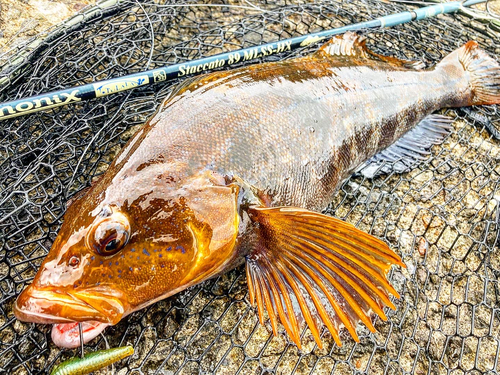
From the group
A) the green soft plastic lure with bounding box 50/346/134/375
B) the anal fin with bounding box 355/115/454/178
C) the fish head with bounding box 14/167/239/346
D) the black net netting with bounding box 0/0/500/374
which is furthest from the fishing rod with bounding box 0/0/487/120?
the green soft plastic lure with bounding box 50/346/134/375

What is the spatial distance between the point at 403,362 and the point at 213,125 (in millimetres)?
1781

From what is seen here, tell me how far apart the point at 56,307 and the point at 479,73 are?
3.62m

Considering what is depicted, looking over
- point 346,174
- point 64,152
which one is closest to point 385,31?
point 346,174

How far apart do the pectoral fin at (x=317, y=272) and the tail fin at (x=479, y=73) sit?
7.37ft

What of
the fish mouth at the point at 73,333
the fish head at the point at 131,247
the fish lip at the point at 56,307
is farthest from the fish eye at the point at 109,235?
the fish mouth at the point at 73,333

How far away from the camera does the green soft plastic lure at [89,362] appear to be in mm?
1850

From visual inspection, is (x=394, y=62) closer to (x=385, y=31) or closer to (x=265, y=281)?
(x=385, y=31)

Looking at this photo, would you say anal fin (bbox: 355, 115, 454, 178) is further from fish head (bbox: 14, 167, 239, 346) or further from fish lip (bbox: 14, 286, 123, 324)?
fish lip (bbox: 14, 286, 123, 324)

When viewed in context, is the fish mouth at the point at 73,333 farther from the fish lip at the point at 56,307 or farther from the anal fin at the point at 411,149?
the anal fin at the point at 411,149

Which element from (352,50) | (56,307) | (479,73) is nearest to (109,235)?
(56,307)

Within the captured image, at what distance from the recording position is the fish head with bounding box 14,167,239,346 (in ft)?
5.43

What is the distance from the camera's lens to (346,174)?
278 centimetres

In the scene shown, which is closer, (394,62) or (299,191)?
(299,191)

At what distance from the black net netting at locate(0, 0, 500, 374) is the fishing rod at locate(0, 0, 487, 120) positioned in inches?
7.9
